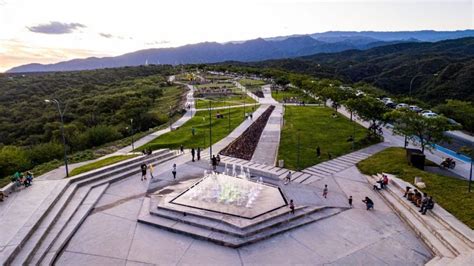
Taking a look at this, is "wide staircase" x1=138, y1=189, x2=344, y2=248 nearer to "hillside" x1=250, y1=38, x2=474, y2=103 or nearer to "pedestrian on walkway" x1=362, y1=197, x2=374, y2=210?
"pedestrian on walkway" x1=362, y1=197, x2=374, y2=210

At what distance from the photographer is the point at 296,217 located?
1991cm

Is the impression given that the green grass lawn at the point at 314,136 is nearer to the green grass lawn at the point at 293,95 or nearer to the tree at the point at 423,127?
the tree at the point at 423,127

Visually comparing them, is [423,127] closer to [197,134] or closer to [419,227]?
[419,227]

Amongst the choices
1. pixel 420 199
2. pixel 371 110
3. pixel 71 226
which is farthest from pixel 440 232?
pixel 371 110

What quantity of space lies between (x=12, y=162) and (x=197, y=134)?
20560 millimetres

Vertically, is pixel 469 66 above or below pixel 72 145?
above

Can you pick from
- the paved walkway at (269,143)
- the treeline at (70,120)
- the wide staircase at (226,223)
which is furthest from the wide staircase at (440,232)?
the treeline at (70,120)

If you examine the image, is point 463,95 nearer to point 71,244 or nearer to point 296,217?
point 296,217

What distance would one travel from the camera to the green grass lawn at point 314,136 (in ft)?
109

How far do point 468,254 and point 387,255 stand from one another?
3.49 m

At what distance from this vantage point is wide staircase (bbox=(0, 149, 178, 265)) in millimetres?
15617

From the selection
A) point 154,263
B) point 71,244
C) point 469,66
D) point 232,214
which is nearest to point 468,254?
point 232,214

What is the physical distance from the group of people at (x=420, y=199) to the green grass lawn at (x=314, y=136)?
9627mm

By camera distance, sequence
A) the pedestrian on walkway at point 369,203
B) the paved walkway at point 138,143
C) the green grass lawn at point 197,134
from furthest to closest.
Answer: the green grass lawn at point 197,134 < the paved walkway at point 138,143 < the pedestrian on walkway at point 369,203
